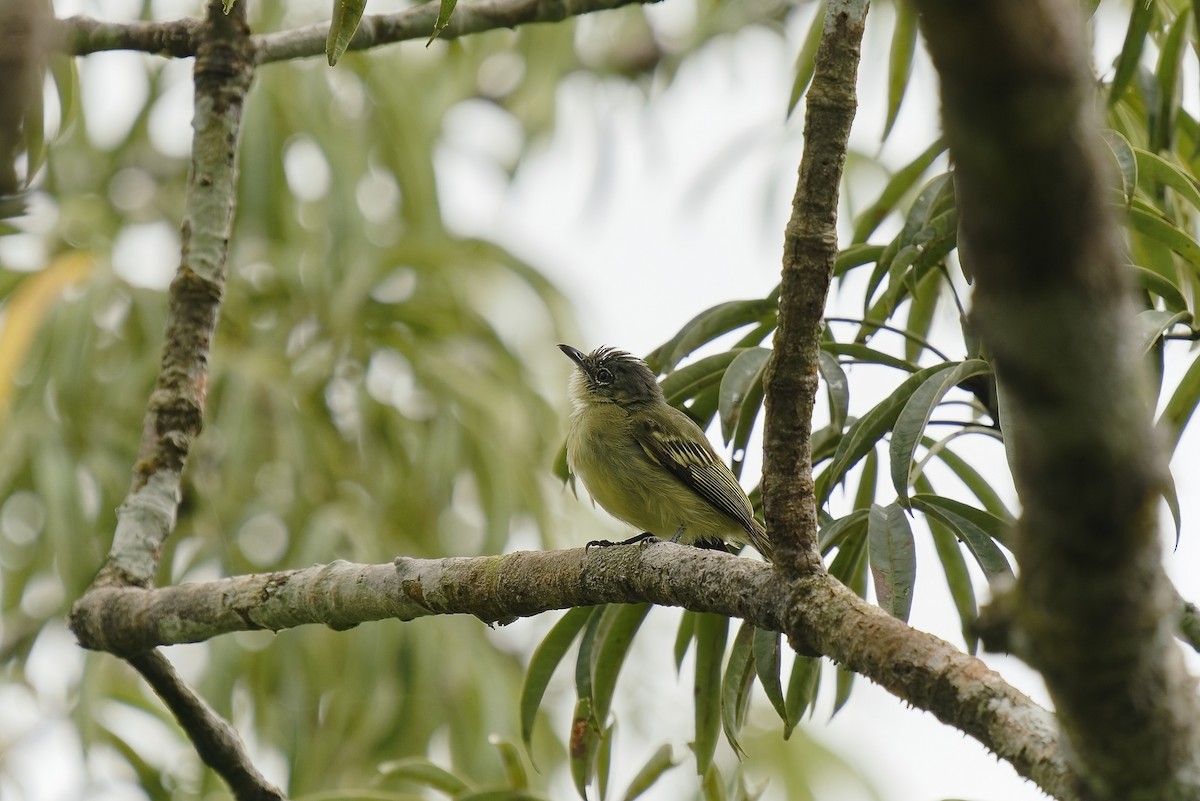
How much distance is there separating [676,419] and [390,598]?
6.50ft

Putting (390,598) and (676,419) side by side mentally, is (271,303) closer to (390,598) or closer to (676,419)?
(676,419)

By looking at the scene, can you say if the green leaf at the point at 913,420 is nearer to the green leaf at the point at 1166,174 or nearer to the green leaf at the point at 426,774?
the green leaf at the point at 1166,174

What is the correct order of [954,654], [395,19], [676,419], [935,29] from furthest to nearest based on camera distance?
[676,419] < [395,19] < [954,654] < [935,29]

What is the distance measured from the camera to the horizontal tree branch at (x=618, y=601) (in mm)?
1414

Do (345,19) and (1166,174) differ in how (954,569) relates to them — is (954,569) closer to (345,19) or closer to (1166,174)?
(1166,174)

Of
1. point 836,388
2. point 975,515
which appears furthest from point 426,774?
point 975,515

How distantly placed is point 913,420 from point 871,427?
0.21 metres

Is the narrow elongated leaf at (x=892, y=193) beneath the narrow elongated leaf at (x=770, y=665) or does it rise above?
above

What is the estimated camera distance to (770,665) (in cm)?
212

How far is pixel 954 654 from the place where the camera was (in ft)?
4.86

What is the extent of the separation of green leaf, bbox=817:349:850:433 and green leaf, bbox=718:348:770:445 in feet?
0.39

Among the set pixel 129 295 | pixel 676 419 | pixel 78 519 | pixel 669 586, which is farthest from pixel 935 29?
pixel 129 295

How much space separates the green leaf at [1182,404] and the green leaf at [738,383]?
764mm

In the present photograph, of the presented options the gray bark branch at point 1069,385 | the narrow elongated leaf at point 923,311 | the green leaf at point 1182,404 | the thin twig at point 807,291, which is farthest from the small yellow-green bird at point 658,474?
the gray bark branch at point 1069,385
